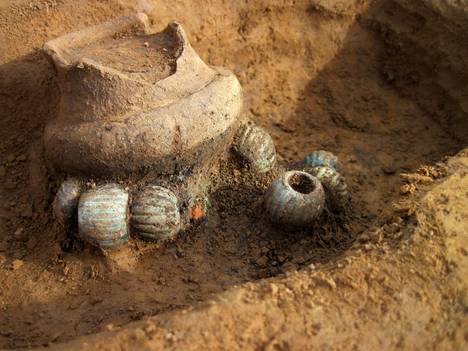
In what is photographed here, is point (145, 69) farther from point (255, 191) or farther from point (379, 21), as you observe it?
point (379, 21)

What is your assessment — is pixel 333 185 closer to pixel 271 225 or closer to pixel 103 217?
pixel 271 225

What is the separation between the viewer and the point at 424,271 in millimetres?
1824

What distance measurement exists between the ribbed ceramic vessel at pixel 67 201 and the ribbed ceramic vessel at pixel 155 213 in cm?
36

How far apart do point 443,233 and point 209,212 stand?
1.46 m

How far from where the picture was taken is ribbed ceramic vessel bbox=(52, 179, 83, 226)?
246 centimetres

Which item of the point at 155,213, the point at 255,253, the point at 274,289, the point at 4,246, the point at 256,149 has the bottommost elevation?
the point at 4,246

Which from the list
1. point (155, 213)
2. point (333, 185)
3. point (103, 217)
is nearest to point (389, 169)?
point (333, 185)

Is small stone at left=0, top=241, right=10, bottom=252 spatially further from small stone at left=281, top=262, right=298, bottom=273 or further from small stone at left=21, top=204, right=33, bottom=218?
small stone at left=281, top=262, right=298, bottom=273

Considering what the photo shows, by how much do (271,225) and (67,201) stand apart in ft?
4.33

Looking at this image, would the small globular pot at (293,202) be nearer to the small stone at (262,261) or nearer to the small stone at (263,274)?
the small stone at (262,261)

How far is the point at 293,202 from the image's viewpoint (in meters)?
2.59

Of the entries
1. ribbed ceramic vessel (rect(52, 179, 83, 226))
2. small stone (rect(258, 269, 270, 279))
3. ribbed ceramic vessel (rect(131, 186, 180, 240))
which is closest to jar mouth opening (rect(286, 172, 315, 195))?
small stone (rect(258, 269, 270, 279))

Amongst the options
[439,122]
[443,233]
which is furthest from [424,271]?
[439,122]

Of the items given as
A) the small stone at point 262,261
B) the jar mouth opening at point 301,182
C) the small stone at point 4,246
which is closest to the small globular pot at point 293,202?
the jar mouth opening at point 301,182
